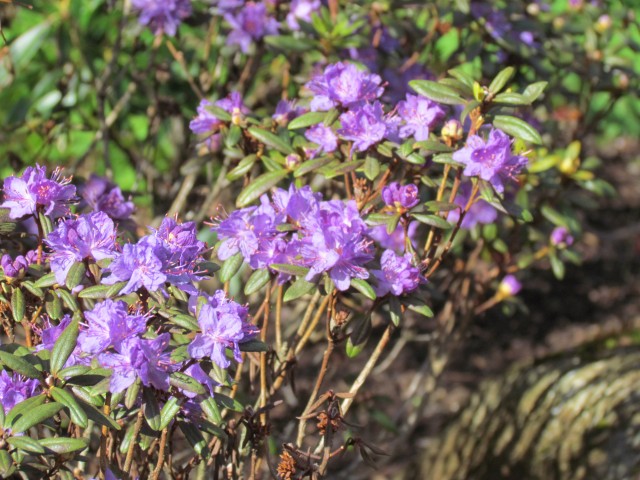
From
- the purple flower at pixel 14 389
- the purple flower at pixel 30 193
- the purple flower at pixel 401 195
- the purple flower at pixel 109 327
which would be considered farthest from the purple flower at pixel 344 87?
the purple flower at pixel 14 389

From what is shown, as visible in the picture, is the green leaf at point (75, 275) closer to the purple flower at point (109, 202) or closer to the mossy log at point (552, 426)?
the purple flower at point (109, 202)

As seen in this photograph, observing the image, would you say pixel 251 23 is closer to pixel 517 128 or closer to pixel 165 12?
pixel 165 12

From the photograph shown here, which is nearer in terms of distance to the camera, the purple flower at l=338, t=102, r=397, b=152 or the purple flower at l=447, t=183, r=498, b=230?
the purple flower at l=338, t=102, r=397, b=152

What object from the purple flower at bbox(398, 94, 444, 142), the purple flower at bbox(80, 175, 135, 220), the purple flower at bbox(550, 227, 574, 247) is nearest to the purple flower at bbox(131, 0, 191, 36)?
the purple flower at bbox(80, 175, 135, 220)

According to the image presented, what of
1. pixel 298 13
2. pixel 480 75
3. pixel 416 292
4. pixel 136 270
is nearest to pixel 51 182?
pixel 136 270

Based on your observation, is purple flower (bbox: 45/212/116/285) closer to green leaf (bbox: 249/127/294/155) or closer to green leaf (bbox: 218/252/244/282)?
green leaf (bbox: 218/252/244/282)
